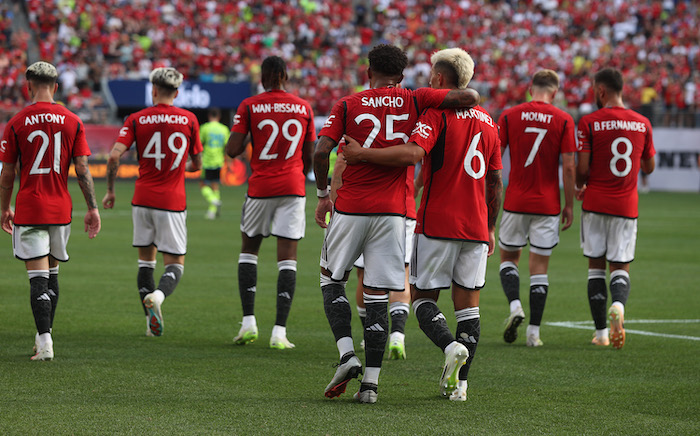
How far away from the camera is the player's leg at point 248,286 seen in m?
8.77

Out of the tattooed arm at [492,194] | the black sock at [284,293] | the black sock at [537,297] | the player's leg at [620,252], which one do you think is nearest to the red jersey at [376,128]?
the tattooed arm at [492,194]

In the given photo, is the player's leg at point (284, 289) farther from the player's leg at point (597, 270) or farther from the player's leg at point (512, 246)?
the player's leg at point (597, 270)

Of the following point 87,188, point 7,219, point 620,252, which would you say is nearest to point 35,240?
point 7,219

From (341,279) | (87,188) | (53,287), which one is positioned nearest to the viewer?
(341,279)

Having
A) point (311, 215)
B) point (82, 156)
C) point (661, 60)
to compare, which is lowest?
point (311, 215)

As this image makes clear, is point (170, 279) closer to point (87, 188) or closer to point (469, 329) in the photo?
point (87, 188)

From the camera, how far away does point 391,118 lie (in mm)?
6461

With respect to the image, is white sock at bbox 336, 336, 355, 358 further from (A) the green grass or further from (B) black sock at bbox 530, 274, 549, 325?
(B) black sock at bbox 530, 274, 549, 325

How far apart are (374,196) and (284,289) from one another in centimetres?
261

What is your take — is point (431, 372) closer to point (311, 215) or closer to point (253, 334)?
point (253, 334)

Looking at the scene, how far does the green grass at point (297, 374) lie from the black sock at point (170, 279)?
416 millimetres

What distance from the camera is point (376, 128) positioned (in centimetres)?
645

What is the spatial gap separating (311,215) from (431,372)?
17.4 metres

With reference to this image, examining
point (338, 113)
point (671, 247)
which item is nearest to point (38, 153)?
point (338, 113)
